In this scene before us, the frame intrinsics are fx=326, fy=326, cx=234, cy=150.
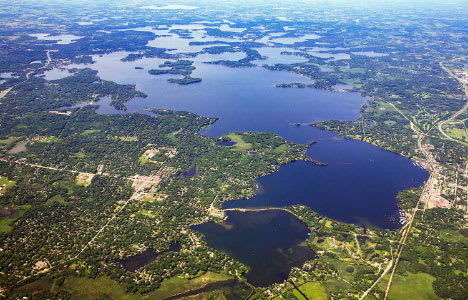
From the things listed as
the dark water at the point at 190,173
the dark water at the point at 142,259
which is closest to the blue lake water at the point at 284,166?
the dark water at the point at 190,173

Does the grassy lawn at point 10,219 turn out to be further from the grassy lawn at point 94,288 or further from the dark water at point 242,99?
the dark water at point 242,99

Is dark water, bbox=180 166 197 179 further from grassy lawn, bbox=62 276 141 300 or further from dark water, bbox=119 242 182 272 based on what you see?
grassy lawn, bbox=62 276 141 300

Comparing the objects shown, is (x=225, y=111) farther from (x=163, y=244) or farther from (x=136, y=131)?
(x=163, y=244)

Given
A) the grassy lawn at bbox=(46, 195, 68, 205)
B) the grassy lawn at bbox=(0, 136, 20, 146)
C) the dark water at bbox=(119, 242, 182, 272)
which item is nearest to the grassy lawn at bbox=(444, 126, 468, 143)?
the dark water at bbox=(119, 242, 182, 272)

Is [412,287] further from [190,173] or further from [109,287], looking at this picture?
[190,173]

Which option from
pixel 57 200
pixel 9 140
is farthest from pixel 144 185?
pixel 9 140

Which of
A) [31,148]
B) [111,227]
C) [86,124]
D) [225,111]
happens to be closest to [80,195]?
[111,227]
